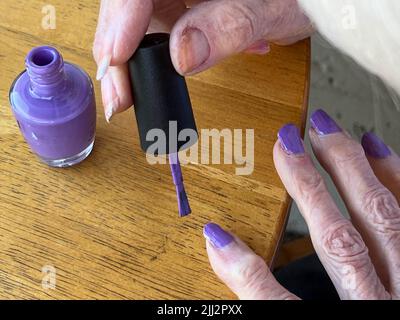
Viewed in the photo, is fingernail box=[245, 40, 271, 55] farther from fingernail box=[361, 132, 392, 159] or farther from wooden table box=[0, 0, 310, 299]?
fingernail box=[361, 132, 392, 159]

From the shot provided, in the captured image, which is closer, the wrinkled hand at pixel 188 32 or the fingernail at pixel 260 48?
the wrinkled hand at pixel 188 32

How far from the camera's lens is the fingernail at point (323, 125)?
1.78 ft

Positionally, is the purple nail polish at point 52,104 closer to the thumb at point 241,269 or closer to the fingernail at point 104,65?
the fingernail at point 104,65

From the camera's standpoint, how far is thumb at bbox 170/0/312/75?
0.48 metres

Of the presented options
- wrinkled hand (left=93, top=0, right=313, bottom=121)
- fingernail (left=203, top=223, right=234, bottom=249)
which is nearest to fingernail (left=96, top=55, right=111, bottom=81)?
wrinkled hand (left=93, top=0, right=313, bottom=121)

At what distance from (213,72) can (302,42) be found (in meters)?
0.10

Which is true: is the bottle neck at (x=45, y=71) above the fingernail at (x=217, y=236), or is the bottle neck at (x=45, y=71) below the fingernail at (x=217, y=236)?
above

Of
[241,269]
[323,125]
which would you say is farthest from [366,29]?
[241,269]

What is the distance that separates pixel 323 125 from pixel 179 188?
14 centimetres

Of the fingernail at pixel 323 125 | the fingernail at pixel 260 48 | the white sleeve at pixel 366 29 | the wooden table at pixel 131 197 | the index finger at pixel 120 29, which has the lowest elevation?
the wooden table at pixel 131 197

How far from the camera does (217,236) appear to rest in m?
0.50

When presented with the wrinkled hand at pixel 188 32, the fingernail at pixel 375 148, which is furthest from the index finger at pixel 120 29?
the fingernail at pixel 375 148

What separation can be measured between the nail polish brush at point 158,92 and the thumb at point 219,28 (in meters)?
0.01
